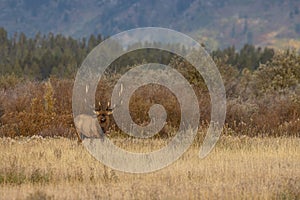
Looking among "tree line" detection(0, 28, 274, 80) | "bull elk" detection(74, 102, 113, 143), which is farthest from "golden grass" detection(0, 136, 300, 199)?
"tree line" detection(0, 28, 274, 80)

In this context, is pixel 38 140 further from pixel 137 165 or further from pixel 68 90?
pixel 68 90

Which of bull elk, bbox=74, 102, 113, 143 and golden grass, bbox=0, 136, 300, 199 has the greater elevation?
bull elk, bbox=74, 102, 113, 143

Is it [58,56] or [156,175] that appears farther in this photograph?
[58,56]

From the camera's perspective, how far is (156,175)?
42.0 feet

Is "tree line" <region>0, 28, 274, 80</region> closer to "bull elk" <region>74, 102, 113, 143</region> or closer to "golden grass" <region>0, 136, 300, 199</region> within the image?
"bull elk" <region>74, 102, 113, 143</region>

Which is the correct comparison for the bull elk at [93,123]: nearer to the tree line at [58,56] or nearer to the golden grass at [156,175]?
the golden grass at [156,175]

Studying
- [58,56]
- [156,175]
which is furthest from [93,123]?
[58,56]

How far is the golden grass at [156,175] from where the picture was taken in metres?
10.7

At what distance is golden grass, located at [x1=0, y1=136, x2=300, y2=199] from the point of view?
10.7 meters

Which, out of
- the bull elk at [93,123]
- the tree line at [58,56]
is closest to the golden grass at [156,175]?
the bull elk at [93,123]

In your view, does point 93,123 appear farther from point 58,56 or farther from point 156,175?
point 58,56

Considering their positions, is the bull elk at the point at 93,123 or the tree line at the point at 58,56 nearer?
the bull elk at the point at 93,123

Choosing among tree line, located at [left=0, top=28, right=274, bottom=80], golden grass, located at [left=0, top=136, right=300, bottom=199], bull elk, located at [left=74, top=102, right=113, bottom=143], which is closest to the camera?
golden grass, located at [left=0, top=136, right=300, bottom=199]

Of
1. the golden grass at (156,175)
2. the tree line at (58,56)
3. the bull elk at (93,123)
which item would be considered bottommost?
the golden grass at (156,175)
